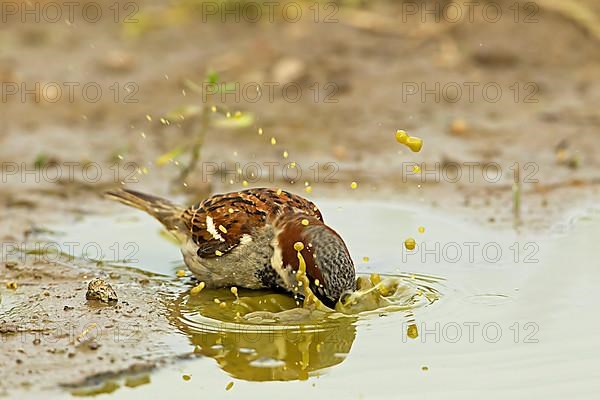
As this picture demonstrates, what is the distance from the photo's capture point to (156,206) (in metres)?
7.91

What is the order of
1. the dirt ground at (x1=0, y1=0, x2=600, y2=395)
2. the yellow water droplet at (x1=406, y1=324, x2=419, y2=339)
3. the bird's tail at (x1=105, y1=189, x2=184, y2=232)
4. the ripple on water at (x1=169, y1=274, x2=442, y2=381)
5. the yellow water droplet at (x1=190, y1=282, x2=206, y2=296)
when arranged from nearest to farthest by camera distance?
the ripple on water at (x1=169, y1=274, x2=442, y2=381) → the yellow water droplet at (x1=406, y1=324, x2=419, y2=339) → the yellow water droplet at (x1=190, y1=282, x2=206, y2=296) → the bird's tail at (x1=105, y1=189, x2=184, y2=232) → the dirt ground at (x1=0, y1=0, x2=600, y2=395)

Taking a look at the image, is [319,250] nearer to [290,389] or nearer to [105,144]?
[290,389]

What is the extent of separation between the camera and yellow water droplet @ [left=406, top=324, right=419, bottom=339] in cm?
599

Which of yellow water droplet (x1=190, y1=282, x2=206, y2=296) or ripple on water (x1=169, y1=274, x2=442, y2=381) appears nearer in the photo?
ripple on water (x1=169, y1=274, x2=442, y2=381)

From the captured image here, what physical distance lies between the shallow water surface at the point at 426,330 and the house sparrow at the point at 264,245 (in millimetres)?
158

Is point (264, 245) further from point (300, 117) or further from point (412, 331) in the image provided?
point (300, 117)

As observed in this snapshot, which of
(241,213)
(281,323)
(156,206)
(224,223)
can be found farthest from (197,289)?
(156,206)

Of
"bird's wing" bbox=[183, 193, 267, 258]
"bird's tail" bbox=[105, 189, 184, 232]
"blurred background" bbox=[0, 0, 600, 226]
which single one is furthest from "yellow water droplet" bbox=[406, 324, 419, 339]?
"blurred background" bbox=[0, 0, 600, 226]

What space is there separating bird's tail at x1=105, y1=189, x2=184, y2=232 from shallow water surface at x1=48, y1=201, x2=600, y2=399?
261 millimetres

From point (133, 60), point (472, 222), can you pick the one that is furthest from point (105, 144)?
point (472, 222)

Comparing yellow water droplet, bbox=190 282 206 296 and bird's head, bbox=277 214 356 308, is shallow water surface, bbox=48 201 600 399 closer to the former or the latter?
yellow water droplet, bbox=190 282 206 296

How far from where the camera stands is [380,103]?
36.8ft

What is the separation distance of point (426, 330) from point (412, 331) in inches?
3.1

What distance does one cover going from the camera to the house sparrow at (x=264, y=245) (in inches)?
246
